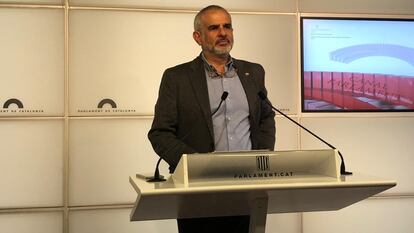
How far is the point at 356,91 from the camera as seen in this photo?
11.6 ft

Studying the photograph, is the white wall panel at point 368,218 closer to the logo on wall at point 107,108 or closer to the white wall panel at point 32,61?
the logo on wall at point 107,108

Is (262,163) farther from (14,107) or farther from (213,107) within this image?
(14,107)

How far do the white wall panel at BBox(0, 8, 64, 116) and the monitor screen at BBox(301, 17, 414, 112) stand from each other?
5.43 feet

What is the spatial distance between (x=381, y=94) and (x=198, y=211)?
2.31m

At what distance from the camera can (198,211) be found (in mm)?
1722

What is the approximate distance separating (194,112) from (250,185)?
2.69 feet

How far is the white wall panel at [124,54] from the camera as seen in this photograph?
318 centimetres

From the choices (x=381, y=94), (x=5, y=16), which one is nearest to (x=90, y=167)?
(x=5, y=16)

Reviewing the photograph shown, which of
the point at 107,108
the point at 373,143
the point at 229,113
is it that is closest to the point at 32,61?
the point at 107,108

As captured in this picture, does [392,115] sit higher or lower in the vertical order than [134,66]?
lower

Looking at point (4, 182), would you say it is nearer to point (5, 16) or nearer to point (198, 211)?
point (5, 16)

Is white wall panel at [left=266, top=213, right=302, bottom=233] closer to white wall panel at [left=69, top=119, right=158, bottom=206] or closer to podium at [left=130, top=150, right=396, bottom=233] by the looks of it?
white wall panel at [left=69, top=119, right=158, bottom=206]

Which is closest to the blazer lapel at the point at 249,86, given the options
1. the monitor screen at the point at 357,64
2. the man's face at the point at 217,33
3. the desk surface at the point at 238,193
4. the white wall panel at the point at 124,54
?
the man's face at the point at 217,33

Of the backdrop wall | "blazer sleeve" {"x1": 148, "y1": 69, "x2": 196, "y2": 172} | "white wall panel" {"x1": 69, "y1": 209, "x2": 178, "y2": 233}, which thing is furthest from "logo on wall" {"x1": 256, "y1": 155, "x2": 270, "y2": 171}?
"white wall panel" {"x1": 69, "y1": 209, "x2": 178, "y2": 233}
